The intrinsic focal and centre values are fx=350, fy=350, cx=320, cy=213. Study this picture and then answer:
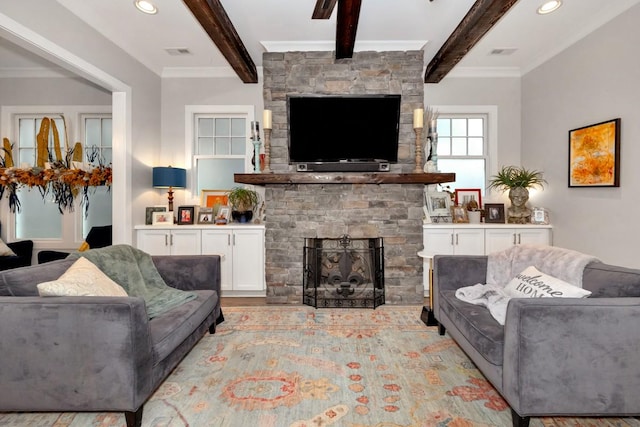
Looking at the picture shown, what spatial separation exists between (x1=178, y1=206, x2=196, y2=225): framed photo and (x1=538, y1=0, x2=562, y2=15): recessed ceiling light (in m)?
4.05

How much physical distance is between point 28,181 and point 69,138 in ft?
2.35

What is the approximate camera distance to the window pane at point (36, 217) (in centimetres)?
458

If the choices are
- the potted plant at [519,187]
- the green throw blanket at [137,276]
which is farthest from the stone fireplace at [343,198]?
the green throw blanket at [137,276]

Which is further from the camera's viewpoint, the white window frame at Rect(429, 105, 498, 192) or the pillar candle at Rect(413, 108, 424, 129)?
the white window frame at Rect(429, 105, 498, 192)

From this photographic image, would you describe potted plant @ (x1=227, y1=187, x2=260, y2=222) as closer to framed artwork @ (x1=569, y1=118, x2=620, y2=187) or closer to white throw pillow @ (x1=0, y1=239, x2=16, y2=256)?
white throw pillow @ (x1=0, y1=239, x2=16, y2=256)

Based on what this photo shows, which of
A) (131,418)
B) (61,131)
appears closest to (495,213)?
(131,418)

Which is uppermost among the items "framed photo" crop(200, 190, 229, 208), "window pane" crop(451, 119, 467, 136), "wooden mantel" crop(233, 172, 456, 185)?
"window pane" crop(451, 119, 467, 136)

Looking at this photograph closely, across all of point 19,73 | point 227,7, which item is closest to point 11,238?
point 19,73

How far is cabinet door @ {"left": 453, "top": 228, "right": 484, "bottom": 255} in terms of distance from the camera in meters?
3.95

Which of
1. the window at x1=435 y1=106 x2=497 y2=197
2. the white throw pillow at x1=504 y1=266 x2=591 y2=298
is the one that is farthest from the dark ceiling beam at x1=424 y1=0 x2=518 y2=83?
the white throw pillow at x1=504 y1=266 x2=591 y2=298

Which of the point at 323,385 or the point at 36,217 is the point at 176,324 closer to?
the point at 323,385

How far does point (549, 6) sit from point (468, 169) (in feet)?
6.48

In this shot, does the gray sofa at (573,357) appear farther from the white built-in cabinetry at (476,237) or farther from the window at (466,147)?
the window at (466,147)

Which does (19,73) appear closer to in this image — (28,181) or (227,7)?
(28,181)
